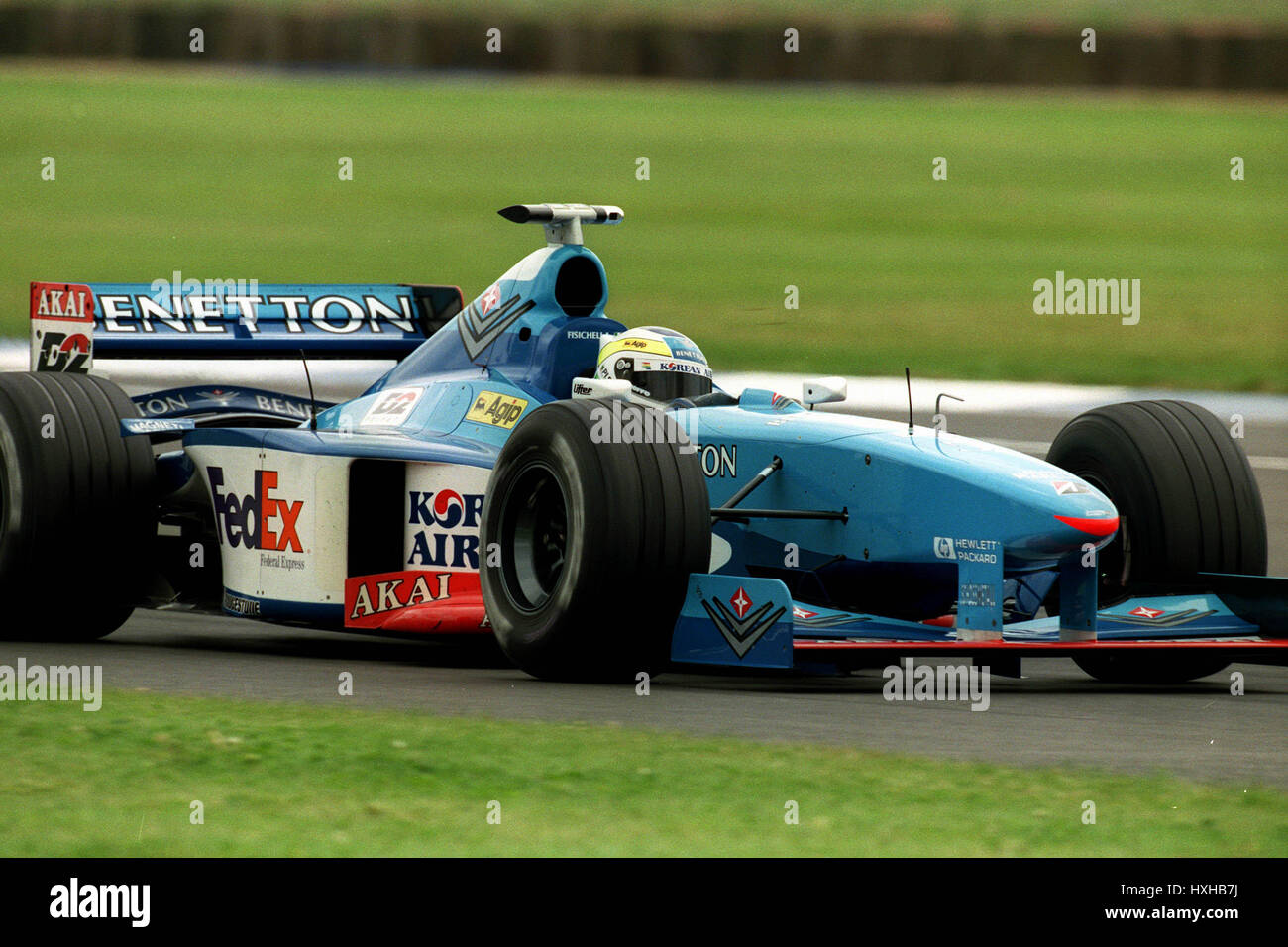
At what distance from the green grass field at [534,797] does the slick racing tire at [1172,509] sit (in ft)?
8.07

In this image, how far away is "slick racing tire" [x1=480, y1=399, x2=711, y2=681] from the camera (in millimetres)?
7535

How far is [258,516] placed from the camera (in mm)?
9117

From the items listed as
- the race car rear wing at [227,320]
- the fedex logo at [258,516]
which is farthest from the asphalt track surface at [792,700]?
the race car rear wing at [227,320]

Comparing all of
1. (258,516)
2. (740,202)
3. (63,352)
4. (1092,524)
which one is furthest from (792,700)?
(740,202)

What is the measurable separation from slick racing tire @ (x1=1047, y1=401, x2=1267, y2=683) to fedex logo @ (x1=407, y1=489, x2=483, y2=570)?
7.67 ft

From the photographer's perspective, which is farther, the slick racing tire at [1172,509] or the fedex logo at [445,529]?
the slick racing tire at [1172,509]

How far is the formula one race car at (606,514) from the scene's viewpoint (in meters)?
7.65

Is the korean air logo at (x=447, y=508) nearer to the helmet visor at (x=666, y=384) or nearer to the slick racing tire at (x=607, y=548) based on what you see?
the slick racing tire at (x=607, y=548)

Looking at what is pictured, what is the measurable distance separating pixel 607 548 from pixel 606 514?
0.36 ft

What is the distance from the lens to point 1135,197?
45.3 m

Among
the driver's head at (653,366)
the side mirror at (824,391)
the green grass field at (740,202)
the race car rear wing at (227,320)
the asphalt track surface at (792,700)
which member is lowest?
the asphalt track surface at (792,700)

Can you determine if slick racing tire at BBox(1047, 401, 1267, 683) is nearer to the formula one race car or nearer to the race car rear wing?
the formula one race car

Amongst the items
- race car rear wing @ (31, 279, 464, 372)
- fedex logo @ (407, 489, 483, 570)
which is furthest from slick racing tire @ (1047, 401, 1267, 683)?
race car rear wing @ (31, 279, 464, 372)

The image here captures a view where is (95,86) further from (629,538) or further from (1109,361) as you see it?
(629,538)
